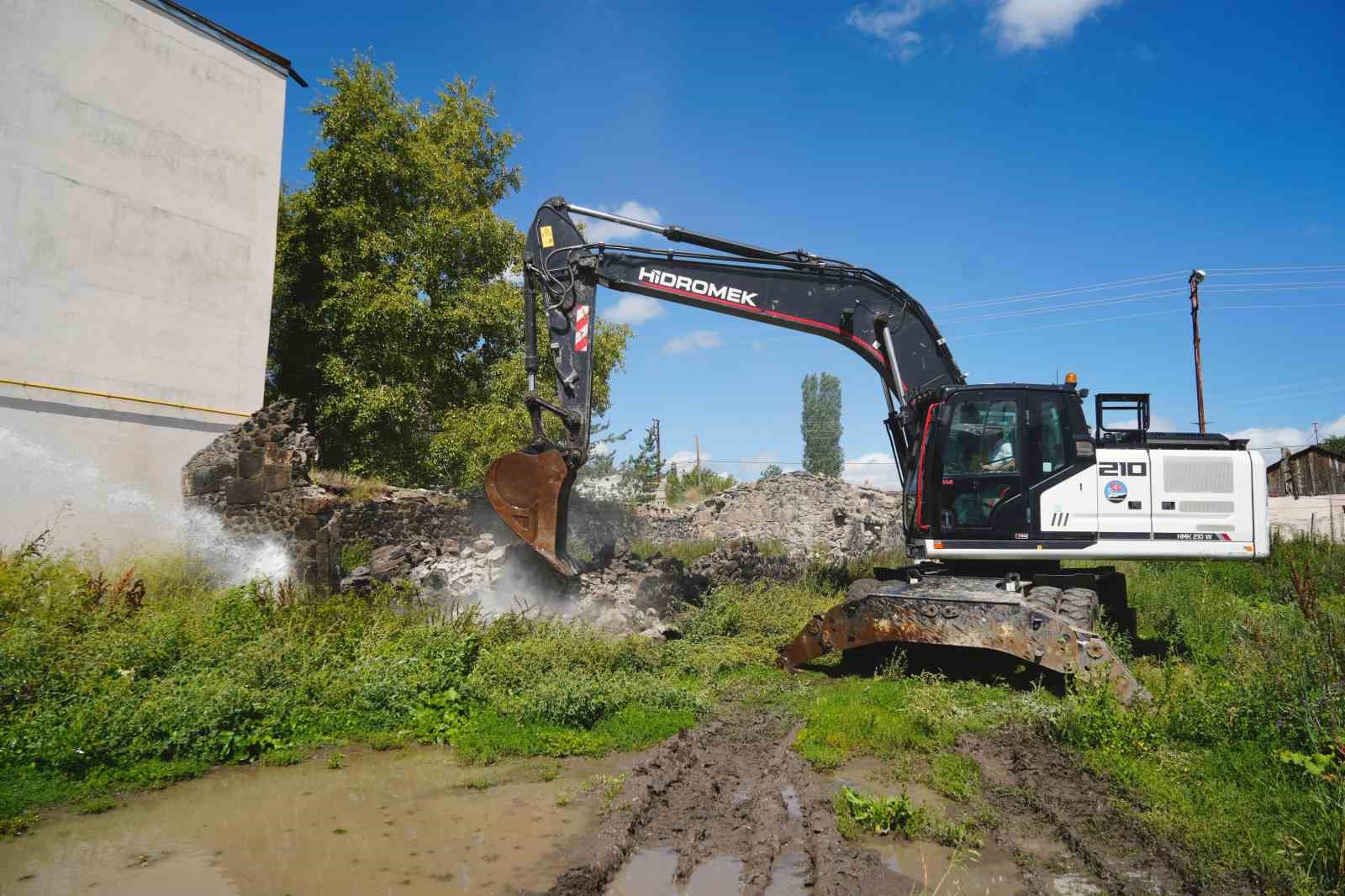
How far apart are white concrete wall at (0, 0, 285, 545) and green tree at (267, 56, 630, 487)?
489 centimetres

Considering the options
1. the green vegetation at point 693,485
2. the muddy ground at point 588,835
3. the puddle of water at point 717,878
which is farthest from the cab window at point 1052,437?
the green vegetation at point 693,485

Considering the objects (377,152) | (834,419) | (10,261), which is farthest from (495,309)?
(834,419)

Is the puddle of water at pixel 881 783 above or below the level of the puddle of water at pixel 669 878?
above

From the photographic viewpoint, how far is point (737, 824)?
4.75m

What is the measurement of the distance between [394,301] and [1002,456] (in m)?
16.0

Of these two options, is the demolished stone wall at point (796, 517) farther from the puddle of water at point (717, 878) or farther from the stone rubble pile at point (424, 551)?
the puddle of water at point (717, 878)

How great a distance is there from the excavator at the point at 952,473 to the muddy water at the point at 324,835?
3697 mm

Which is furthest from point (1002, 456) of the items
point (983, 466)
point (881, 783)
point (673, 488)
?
point (673, 488)

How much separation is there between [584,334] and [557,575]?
10.7ft

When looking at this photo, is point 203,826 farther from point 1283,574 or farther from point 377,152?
point 377,152

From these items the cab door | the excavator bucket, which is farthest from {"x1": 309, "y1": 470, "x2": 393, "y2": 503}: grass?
the cab door

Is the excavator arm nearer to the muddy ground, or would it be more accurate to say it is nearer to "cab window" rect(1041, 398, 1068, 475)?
"cab window" rect(1041, 398, 1068, 475)

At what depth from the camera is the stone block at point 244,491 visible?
12180 millimetres

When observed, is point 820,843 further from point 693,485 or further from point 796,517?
point 693,485
